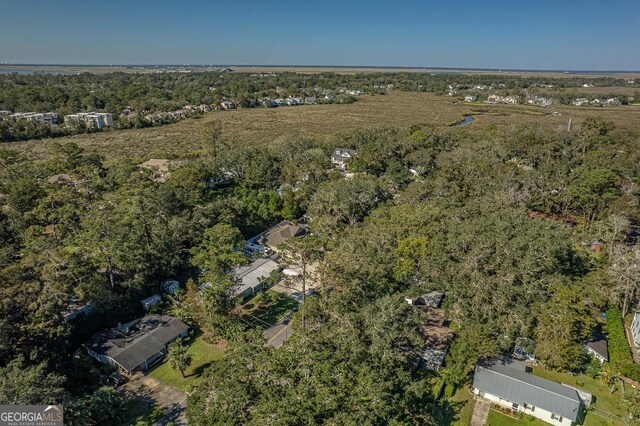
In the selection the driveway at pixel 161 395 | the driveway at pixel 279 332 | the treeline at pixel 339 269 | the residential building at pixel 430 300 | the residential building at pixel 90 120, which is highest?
the residential building at pixel 90 120

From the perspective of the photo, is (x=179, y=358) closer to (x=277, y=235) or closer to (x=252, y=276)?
(x=252, y=276)

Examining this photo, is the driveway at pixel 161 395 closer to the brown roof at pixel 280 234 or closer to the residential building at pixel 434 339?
the residential building at pixel 434 339

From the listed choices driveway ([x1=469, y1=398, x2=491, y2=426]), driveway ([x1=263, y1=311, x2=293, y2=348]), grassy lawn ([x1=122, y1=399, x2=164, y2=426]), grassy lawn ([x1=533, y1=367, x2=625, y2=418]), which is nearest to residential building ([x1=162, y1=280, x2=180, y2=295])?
driveway ([x1=263, y1=311, x2=293, y2=348])

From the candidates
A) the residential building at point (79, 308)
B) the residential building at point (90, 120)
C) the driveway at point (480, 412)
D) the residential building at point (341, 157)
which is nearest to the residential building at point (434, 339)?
the driveway at point (480, 412)

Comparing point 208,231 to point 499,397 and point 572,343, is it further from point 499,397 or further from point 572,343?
point 572,343

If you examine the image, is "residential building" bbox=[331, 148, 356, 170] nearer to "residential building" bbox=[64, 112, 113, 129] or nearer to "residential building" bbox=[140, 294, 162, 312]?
"residential building" bbox=[140, 294, 162, 312]

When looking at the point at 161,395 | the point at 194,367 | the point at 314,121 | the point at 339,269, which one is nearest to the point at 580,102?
the point at 314,121
